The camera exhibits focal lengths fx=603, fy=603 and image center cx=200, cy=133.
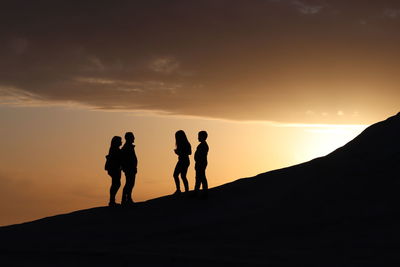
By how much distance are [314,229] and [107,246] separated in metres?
5.71

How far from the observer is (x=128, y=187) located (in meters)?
20.0

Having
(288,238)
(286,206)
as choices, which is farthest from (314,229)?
(286,206)

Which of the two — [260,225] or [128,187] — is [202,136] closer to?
[128,187]

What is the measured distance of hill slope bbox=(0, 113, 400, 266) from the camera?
14.2 m

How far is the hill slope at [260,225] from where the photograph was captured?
14.2 m

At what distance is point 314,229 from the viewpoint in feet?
55.1

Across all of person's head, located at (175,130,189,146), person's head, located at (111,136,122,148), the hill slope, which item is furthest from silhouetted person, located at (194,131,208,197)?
person's head, located at (111,136,122,148)

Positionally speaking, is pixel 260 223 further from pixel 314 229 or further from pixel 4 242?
pixel 4 242

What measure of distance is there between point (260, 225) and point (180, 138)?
4.20 m

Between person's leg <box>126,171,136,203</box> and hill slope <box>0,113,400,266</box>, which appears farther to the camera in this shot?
person's leg <box>126,171,136,203</box>

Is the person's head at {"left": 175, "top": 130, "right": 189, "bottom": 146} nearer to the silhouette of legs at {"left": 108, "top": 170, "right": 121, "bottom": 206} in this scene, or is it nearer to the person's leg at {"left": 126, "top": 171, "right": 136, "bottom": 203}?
the person's leg at {"left": 126, "top": 171, "right": 136, "bottom": 203}

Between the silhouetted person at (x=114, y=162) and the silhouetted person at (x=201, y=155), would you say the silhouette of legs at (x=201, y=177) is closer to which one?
the silhouetted person at (x=201, y=155)

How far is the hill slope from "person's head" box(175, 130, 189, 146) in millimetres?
2089

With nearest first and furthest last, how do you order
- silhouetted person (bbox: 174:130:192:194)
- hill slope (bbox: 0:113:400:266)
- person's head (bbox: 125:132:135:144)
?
hill slope (bbox: 0:113:400:266) < person's head (bbox: 125:132:135:144) < silhouetted person (bbox: 174:130:192:194)
